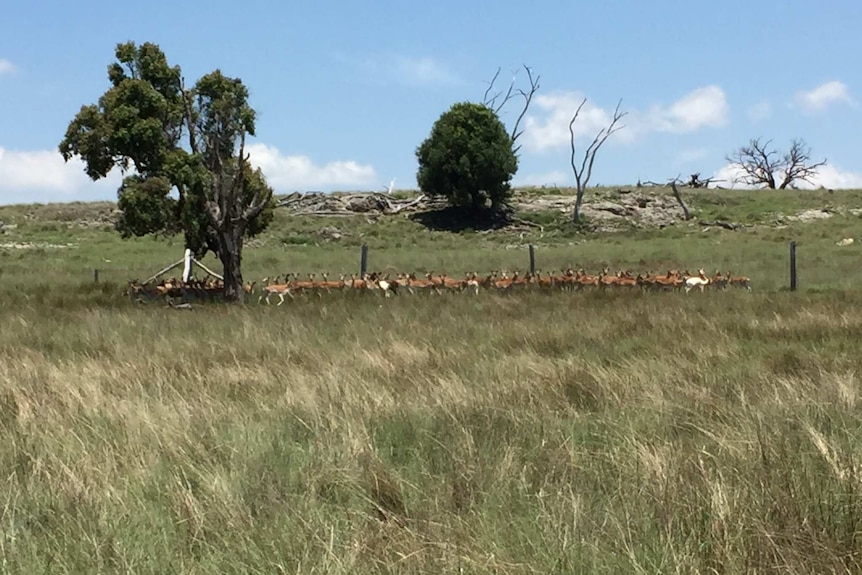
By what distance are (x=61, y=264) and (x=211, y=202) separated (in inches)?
731

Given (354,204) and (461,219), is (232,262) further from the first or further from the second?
(354,204)

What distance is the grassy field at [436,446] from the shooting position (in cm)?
359

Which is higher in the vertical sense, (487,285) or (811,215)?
(811,215)

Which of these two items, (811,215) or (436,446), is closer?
(436,446)

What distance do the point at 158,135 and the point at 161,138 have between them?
0.32 feet

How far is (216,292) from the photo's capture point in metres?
19.7

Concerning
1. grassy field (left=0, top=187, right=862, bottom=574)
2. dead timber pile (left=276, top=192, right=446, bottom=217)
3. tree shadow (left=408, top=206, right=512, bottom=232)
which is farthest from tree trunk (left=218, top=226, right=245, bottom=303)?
dead timber pile (left=276, top=192, right=446, bottom=217)

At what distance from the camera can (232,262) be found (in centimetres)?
1853

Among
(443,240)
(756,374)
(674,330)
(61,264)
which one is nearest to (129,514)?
(756,374)

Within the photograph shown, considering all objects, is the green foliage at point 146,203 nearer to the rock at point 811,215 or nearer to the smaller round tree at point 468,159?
the smaller round tree at point 468,159

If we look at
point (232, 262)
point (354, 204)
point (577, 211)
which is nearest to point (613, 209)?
point (577, 211)

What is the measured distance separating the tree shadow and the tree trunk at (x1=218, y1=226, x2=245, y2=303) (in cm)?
3215

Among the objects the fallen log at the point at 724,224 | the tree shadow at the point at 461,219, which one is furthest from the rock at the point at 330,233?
the fallen log at the point at 724,224

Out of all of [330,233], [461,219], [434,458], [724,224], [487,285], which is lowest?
[487,285]
